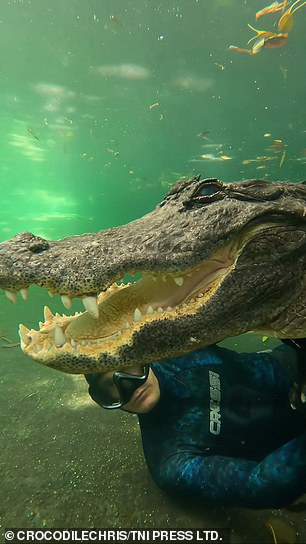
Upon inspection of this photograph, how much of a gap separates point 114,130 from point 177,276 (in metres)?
24.8

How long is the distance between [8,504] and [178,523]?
57.7 inches

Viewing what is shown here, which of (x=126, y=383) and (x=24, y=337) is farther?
(x=126, y=383)

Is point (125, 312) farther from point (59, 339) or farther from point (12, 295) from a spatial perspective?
point (12, 295)

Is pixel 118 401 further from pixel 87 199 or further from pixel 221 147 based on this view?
pixel 87 199

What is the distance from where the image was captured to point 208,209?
228 centimetres

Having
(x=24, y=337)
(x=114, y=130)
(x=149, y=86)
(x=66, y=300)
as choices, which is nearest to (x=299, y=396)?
(x=66, y=300)

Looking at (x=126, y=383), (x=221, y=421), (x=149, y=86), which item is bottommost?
(x=221, y=421)

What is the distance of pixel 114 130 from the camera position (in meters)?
24.3

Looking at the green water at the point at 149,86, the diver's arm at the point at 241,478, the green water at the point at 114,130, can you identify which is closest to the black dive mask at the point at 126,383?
the diver's arm at the point at 241,478

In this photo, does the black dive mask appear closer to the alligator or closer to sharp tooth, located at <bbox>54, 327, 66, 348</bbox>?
the alligator

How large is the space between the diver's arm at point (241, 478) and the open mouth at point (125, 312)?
130 centimetres

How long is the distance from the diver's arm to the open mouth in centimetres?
130

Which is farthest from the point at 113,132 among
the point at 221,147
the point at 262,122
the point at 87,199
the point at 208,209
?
the point at 87,199

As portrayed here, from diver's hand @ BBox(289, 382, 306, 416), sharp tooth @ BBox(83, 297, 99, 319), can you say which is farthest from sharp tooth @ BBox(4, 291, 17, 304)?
diver's hand @ BBox(289, 382, 306, 416)
